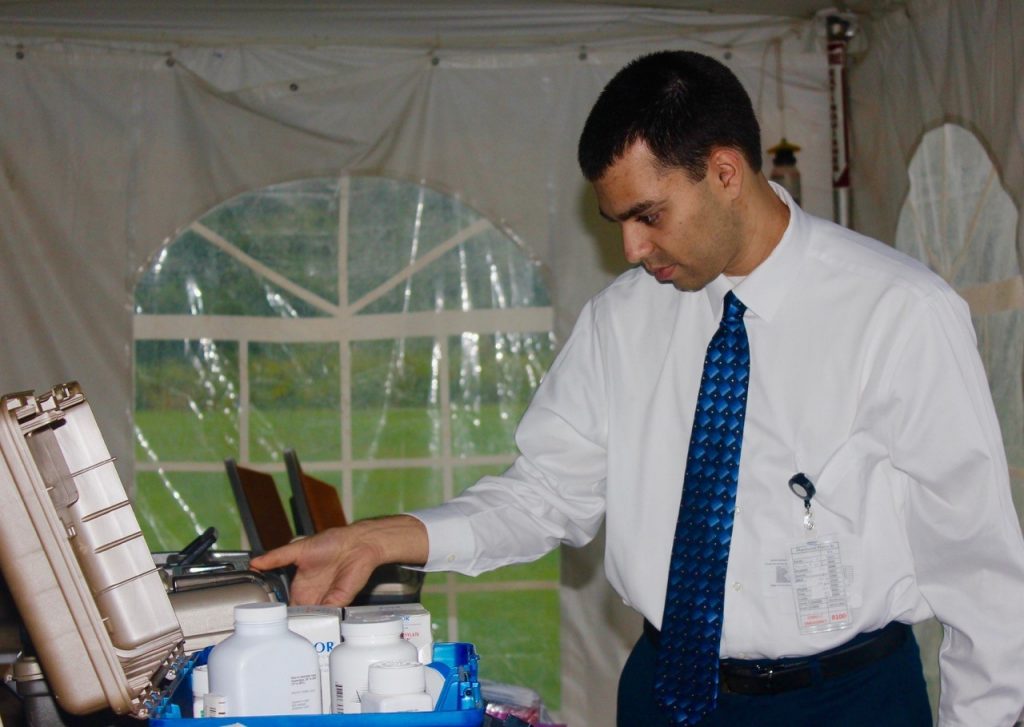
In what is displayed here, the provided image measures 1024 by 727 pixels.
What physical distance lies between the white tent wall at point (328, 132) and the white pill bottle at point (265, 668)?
2.96 metres

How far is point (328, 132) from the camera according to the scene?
13.1 feet

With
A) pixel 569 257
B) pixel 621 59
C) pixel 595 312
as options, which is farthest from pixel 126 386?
pixel 595 312

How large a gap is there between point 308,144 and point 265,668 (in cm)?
318

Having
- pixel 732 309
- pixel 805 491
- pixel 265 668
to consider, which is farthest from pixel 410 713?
pixel 732 309

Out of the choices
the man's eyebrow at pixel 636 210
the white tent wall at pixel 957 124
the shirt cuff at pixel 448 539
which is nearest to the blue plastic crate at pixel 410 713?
the shirt cuff at pixel 448 539

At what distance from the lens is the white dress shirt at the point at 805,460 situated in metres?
1.45

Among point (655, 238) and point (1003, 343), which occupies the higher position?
point (655, 238)

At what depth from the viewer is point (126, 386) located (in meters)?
3.87

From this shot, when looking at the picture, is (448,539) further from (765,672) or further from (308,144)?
(308,144)

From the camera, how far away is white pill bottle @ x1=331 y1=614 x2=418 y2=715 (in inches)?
40.9

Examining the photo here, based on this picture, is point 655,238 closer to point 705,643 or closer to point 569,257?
point 705,643

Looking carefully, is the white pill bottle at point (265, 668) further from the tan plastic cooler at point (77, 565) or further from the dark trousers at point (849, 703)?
the dark trousers at point (849, 703)

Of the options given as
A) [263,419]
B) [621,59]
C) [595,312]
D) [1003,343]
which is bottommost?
[263,419]

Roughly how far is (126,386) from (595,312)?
2475 millimetres
